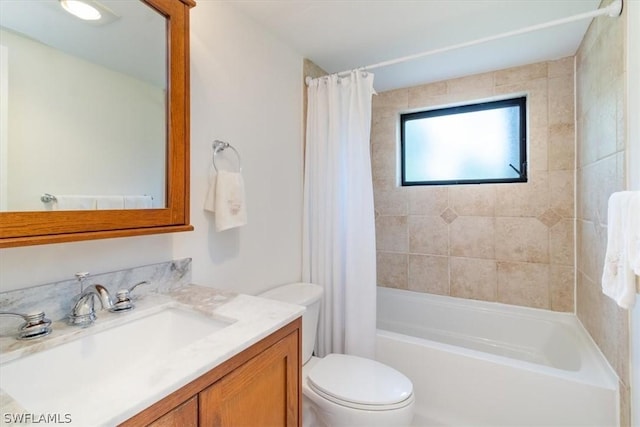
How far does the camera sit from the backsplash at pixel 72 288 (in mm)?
794

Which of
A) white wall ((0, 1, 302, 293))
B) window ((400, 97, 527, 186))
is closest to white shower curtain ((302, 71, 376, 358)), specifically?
white wall ((0, 1, 302, 293))

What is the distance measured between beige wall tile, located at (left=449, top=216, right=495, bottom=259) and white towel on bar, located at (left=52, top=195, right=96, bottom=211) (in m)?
2.29

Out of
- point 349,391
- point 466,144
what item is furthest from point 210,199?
point 466,144

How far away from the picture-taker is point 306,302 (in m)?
1.52

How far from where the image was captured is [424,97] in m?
2.46

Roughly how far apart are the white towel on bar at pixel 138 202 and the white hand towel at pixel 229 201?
30cm

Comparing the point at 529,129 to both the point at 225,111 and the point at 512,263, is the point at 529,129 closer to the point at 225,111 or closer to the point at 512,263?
the point at 512,263

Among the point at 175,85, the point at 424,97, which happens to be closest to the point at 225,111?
the point at 175,85

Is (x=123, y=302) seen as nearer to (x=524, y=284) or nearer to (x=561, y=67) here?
(x=524, y=284)

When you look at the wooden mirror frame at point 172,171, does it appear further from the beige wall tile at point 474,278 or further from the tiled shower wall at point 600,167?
the beige wall tile at point 474,278

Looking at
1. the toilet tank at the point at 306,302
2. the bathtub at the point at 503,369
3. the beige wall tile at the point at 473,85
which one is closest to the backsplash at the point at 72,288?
the toilet tank at the point at 306,302

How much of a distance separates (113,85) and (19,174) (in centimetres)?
41

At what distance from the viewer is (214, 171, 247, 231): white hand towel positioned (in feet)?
4.31

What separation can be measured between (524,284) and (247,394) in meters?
2.15
